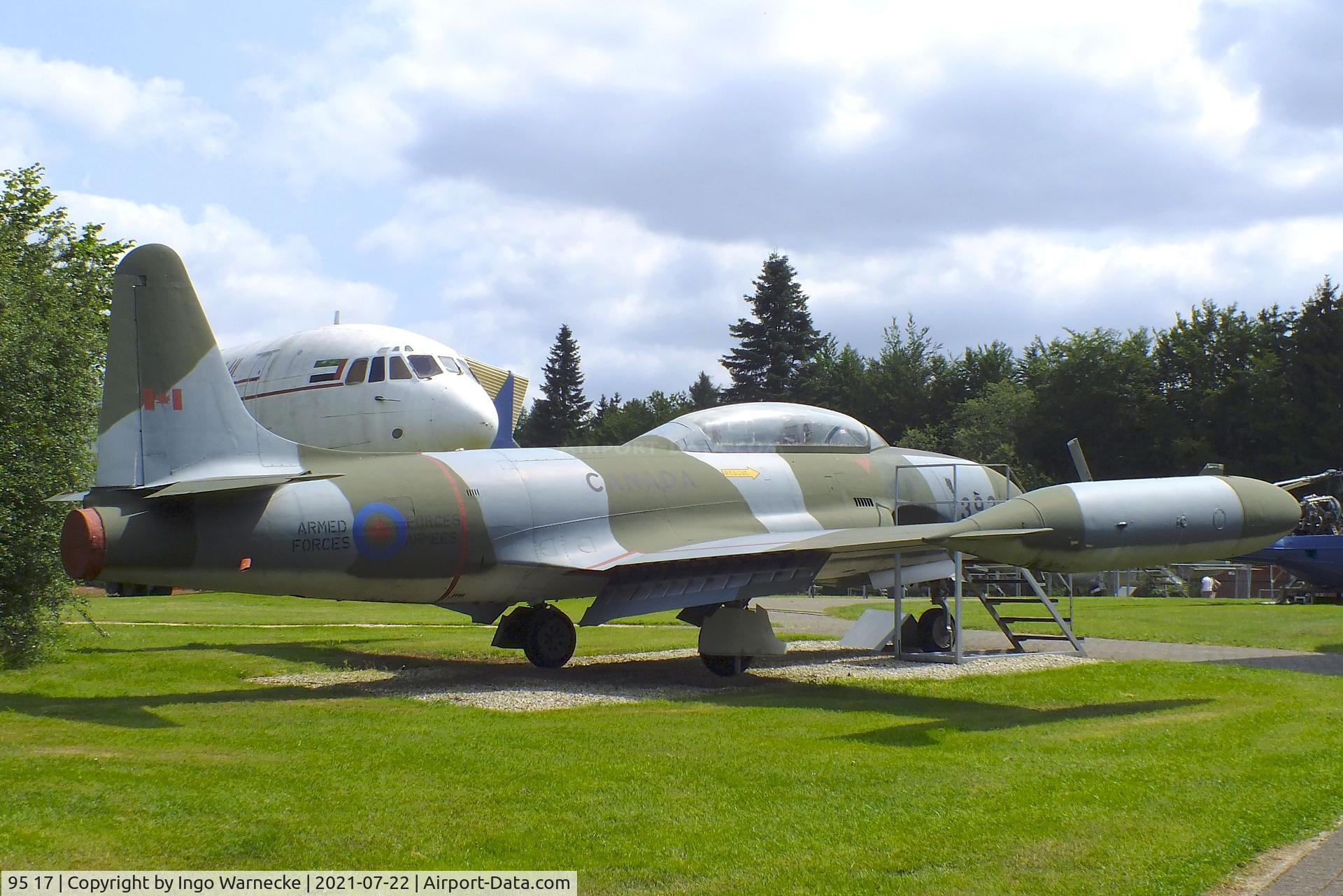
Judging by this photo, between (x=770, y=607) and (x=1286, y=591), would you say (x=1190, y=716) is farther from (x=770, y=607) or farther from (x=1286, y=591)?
(x=1286, y=591)

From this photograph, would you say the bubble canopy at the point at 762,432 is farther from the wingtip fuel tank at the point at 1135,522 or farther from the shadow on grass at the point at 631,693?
the wingtip fuel tank at the point at 1135,522

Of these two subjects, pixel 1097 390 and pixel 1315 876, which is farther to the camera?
pixel 1097 390

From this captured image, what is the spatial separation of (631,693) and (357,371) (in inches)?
402

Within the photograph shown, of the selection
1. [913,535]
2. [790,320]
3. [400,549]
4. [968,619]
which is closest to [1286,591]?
[968,619]

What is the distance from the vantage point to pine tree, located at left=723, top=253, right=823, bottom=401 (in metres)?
82.4

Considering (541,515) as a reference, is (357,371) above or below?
above

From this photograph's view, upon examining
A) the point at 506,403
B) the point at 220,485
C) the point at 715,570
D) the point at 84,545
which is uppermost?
the point at 506,403

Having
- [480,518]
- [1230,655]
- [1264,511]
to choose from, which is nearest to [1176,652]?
[1230,655]

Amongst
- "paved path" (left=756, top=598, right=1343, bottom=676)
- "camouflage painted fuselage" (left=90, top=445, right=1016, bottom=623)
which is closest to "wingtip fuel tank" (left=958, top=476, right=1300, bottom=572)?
"paved path" (left=756, top=598, right=1343, bottom=676)

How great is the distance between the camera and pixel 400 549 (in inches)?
544

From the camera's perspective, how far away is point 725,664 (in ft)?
52.5

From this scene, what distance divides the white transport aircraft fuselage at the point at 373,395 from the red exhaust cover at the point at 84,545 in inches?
388

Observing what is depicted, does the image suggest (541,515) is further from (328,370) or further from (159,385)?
(328,370)

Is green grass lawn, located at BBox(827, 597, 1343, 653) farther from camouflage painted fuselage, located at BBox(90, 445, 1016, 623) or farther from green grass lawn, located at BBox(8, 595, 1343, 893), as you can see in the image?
green grass lawn, located at BBox(8, 595, 1343, 893)
